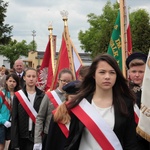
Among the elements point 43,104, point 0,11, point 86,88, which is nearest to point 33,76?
point 43,104

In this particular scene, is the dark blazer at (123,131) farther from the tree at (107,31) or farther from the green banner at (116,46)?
the tree at (107,31)

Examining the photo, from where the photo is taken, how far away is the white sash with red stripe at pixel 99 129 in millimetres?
3400

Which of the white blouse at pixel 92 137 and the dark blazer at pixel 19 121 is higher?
the white blouse at pixel 92 137

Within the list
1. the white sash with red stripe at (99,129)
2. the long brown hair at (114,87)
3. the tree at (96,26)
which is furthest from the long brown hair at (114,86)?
the tree at (96,26)

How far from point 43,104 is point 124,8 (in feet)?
6.98

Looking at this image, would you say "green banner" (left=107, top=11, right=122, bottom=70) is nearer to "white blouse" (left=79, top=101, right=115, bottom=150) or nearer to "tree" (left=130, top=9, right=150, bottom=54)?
"white blouse" (left=79, top=101, right=115, bottom=150)

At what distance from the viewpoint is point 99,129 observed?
3.42m

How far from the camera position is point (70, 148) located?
3.45 m

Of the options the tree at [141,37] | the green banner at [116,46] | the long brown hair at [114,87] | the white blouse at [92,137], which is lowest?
the white blouse at [92,137]

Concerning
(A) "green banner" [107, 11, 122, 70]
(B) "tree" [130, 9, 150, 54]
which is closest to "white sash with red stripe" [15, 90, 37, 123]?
(A) "green banner" [107, 11, 122, 70]

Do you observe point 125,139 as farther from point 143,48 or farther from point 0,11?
point 0,11

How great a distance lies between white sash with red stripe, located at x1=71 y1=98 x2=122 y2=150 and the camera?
3.40m

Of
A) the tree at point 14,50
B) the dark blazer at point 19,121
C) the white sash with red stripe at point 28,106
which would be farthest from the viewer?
the tree at point 14,50

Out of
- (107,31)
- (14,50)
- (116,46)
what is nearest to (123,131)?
(116,46)
